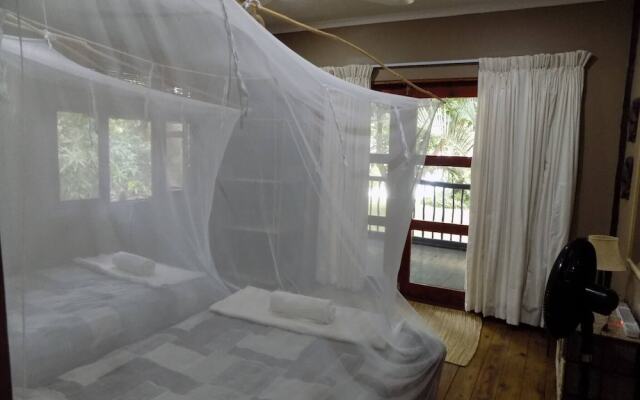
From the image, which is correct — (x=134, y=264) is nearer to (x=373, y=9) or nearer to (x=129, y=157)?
(x=129, y=157)

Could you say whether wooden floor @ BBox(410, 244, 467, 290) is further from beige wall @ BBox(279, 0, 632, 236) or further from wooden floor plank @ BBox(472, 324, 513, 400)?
beige wall @ BBox(279, 0, 632, 236)

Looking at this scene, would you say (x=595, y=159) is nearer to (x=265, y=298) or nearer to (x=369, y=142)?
(x=369, y=142)

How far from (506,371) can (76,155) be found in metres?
2.78

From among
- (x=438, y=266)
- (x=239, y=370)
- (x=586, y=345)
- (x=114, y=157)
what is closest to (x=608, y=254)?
(x=586, y=345)

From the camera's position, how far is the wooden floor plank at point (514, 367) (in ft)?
8.11

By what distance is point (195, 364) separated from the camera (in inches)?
67.6

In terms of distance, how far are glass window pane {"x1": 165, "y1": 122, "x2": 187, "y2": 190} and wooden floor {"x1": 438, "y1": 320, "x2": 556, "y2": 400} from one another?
1.95 metres

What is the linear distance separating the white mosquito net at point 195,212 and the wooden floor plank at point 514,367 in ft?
2.19

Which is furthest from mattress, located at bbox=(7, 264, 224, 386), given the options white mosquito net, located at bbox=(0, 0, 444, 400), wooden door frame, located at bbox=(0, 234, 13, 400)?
wooden door frame, located at bbox=(0, 234, 13, 400)

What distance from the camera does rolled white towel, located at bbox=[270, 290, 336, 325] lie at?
6.89ft

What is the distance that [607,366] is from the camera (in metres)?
2.07

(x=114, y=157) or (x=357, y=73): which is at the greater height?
(x=357, y=73)

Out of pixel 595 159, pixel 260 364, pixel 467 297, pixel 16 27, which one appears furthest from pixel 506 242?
pixel 16 27

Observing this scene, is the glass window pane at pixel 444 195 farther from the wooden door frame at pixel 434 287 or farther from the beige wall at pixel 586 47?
the beige wall at pixel 586 47
